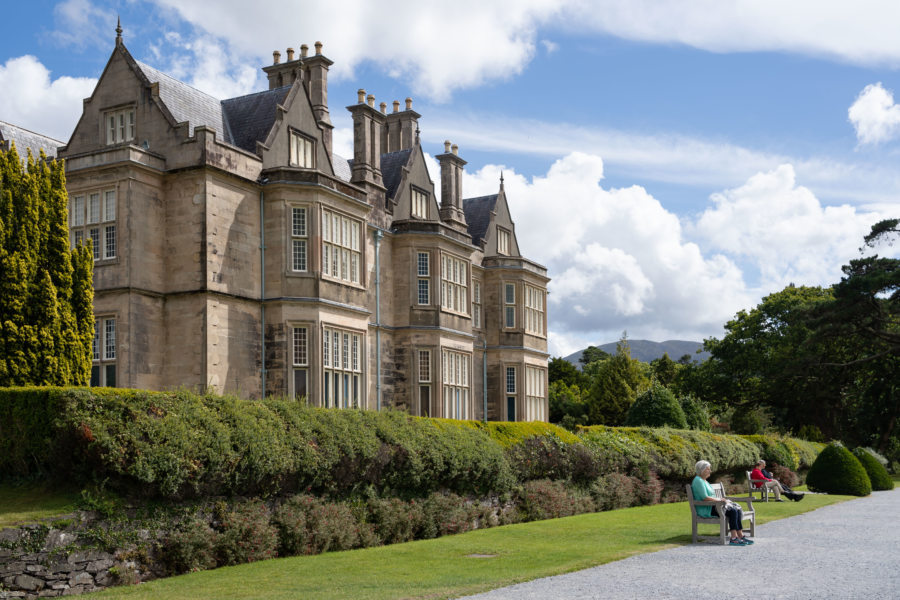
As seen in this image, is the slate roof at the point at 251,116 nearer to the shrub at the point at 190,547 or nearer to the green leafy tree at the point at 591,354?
the shrub at the point at 190,547

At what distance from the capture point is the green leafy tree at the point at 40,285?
1669 centimetres

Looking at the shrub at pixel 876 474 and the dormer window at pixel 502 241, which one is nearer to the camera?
the shrub at pixel 876 474

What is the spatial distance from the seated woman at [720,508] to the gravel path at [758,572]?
0.38 meters

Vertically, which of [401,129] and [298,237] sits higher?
[401,129]

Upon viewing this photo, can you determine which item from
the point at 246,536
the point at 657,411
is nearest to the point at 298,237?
the point at 246,536

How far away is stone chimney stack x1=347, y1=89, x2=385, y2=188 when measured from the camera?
103ft

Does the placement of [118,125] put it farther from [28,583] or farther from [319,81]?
[28,583]

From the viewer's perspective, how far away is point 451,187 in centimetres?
3753

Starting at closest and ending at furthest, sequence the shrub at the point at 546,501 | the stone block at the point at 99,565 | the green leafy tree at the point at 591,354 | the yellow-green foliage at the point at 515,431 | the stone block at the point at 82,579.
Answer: the stone block at the point at 82,579
the stone block at the point at 99,565
the shrub at the point at 546,501
the yellow-green foliage at the point at 515,431
the green leafy tree at the point at 591,354

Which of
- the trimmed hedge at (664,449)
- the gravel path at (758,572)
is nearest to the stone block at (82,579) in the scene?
the gravel path at (758,572)

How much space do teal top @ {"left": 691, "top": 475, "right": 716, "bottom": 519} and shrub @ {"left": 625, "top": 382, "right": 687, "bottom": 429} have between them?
70.7 ft

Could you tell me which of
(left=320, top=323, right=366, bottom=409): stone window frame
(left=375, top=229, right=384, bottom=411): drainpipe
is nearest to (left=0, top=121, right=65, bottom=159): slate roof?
(left=320, top=323, right=366, bottom=409): stone window frame

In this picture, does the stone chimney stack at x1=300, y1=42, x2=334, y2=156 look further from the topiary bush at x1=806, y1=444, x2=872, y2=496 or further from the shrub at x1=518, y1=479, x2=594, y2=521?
the topiary bush at x1=806, y1=444, x2=872, y2=496

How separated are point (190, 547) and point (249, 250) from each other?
1237 cm
